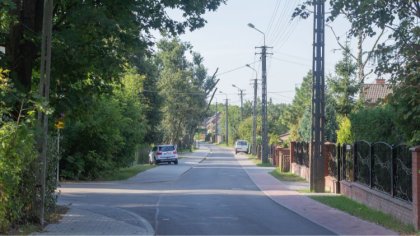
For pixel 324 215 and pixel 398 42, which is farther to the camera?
pixel 324 215

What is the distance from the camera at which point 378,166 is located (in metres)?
16.8

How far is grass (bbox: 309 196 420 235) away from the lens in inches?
495

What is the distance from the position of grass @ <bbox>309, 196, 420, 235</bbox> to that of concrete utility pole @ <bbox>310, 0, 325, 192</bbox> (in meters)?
2.63

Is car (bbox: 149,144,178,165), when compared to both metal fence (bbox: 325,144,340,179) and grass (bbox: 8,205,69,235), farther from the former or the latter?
grass (bbox: 8,205,69,235)

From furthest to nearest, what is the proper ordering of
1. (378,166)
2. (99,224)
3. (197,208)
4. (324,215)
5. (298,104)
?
(298,104)
(197,208)
(378,166)
(324,215)
(99,224)

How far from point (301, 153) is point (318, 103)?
457 inches

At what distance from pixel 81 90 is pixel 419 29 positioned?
8685mm

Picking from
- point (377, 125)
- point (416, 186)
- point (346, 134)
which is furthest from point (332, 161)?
point (416, 186)

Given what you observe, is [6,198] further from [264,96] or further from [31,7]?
[264,96]

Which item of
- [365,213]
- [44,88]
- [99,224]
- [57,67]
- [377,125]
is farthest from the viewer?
[377,125]

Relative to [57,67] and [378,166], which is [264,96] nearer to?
[378,166]

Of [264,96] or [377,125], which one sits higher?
[264,96]

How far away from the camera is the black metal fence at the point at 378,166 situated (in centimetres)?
1395

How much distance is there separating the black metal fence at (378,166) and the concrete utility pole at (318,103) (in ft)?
2.51
